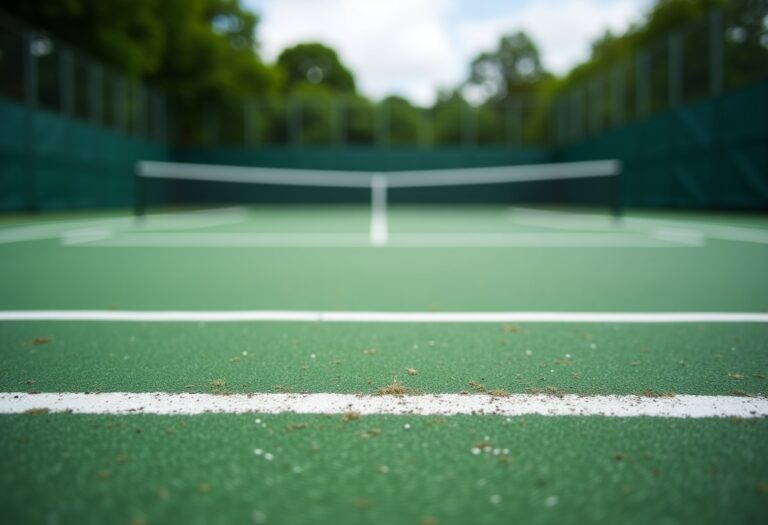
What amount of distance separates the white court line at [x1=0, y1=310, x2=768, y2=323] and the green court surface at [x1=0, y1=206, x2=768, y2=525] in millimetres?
68

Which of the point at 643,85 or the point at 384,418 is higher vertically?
the point at 643,85

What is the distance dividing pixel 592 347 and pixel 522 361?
0.42 meters

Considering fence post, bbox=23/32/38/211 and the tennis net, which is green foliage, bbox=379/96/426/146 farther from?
fence post, bbox=23/32/38/211

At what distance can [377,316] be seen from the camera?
320cm

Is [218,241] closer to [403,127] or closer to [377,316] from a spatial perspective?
[377,316]

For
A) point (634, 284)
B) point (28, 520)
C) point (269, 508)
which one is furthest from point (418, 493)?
point (634, 284)

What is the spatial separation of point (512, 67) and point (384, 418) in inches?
2716

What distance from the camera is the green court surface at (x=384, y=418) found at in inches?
47.9

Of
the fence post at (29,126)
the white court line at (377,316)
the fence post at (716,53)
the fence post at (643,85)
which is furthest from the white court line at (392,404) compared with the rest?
the fence post at (643,85)

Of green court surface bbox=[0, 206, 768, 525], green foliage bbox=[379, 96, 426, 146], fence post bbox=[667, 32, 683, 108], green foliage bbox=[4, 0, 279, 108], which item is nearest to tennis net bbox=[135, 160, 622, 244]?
green foliage bbox=[379, 96, 426, 146]

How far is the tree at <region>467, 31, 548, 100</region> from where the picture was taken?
2547 inches

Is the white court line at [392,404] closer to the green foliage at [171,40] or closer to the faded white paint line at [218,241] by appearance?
the faded white paint line at [218,241]

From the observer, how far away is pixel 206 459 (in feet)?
4.60

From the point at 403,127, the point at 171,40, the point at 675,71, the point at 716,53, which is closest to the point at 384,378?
the point at 716,53
